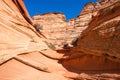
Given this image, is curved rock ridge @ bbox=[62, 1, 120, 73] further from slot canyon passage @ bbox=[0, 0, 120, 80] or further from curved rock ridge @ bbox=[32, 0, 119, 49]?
curved rock ridge @ bbox=[32, 0, 119, 49]

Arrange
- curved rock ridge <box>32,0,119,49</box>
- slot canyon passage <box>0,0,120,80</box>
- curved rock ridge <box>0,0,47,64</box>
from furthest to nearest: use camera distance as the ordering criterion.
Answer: curved rock ridge <box>32,0,119,49</box>, curved rock ridge <box>0,0,47,64</box>, slot canyon passage <box>0,0,120,80</box>

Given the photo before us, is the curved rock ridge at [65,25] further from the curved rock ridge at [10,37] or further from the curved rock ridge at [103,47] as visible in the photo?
the curved rock ridge at [10,37]

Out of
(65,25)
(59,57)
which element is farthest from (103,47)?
(65,25)

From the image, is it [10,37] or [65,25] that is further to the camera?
[65,25]

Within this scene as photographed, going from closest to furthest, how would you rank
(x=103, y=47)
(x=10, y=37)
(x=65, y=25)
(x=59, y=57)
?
(x=10, y=37) < (x=103, y=47) < (x=59, y=57) < (x=65, y=25)

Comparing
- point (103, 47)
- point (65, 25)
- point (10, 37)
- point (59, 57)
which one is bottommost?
point (59, 57)

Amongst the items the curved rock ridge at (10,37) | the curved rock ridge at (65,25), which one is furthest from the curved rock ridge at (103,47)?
the curved rock ridge at (65,25)

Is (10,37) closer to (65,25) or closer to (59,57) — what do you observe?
(59,57)

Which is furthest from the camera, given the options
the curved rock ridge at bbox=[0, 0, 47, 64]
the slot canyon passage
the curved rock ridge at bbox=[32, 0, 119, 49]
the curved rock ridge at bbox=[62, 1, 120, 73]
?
the curved rock ridge at bbox=[32, 0, 119, 49]

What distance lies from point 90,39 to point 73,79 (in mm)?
3595

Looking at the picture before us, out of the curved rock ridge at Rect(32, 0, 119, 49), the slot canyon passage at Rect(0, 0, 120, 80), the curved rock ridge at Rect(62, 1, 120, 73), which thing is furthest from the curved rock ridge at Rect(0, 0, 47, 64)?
the curved rock ridge at Rect(32, 0, 119, 49)

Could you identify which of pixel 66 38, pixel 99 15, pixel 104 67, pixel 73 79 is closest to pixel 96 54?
pixel 104 67

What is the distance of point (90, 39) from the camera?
11227mm

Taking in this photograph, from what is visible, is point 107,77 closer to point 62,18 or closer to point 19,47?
point 19,47
